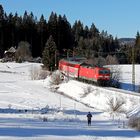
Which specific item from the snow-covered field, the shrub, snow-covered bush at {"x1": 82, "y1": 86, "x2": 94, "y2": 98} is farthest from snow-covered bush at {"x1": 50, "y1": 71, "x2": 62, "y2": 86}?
snow-covered bush at {"x1": 82, "y1": 86, "x2": 94, "y2": 98}

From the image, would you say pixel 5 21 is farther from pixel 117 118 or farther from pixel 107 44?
pixel 117 118

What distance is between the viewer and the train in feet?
201

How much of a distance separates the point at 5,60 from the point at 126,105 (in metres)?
95.8

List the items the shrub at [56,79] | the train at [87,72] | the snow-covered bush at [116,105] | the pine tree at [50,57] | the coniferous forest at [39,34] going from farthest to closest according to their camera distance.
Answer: the coniferous forest at [39,34]
the pine tree at [50,57]
the shrub at [56,79]
the train at [87,72]
the snow-covered bush at [116,105]

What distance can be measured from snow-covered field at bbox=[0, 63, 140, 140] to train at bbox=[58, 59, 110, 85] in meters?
1.88

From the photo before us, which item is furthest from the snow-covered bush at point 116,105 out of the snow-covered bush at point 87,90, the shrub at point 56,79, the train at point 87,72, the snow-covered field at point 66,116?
the shrub at point 56,79

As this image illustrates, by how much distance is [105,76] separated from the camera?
61.2m

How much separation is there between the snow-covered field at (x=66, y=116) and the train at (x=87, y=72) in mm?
1884

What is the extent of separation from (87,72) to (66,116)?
2709cm

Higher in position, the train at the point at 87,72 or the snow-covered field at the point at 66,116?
the train at the point at 87,72

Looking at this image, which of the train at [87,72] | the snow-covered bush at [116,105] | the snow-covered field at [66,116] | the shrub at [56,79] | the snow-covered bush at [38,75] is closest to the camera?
the snow-covered field at [66,116]

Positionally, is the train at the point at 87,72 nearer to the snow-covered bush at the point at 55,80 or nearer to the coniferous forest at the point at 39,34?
the snow-covered bush at the point at 55,80

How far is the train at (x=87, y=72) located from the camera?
61312 mm

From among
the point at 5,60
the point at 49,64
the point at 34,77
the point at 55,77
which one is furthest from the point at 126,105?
the point at 5,60
